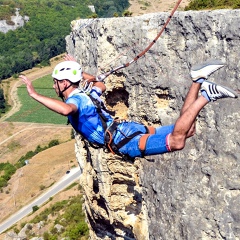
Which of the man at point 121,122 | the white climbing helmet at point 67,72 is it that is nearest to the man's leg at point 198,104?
the man at point 121,122

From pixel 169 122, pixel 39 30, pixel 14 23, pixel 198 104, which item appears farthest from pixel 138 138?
pixel 14 23

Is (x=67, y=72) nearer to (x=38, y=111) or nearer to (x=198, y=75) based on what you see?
(x=198, y=75)

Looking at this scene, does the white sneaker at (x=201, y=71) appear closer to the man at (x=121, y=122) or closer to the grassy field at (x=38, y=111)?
the man at (x=121, y=122)

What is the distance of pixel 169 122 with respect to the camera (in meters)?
11.0

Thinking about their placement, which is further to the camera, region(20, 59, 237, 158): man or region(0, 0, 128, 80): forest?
region(0, 0, 128, 80): forest

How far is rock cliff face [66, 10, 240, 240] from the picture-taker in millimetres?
9500

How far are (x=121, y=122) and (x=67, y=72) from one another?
1234mm

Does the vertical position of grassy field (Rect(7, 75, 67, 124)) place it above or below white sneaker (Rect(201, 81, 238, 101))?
below

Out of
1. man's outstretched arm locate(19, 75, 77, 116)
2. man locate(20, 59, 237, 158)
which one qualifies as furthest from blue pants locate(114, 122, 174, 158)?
man's outstretched arm locate(19, 75, 77, 116)

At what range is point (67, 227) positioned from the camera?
26719 mm

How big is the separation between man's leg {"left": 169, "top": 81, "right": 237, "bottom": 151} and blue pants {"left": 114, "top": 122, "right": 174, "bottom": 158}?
29 cm

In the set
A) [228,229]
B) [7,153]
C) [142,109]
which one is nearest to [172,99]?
[142,109]

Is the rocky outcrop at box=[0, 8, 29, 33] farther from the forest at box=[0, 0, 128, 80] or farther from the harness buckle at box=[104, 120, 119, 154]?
the harness buckle at box=[104, 120, 119, 154]

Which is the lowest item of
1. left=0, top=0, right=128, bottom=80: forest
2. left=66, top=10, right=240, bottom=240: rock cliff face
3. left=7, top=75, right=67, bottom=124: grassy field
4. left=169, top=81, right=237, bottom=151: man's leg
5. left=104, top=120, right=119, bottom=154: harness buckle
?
left=7, top=75, right=67, bottom=124: grassy field
